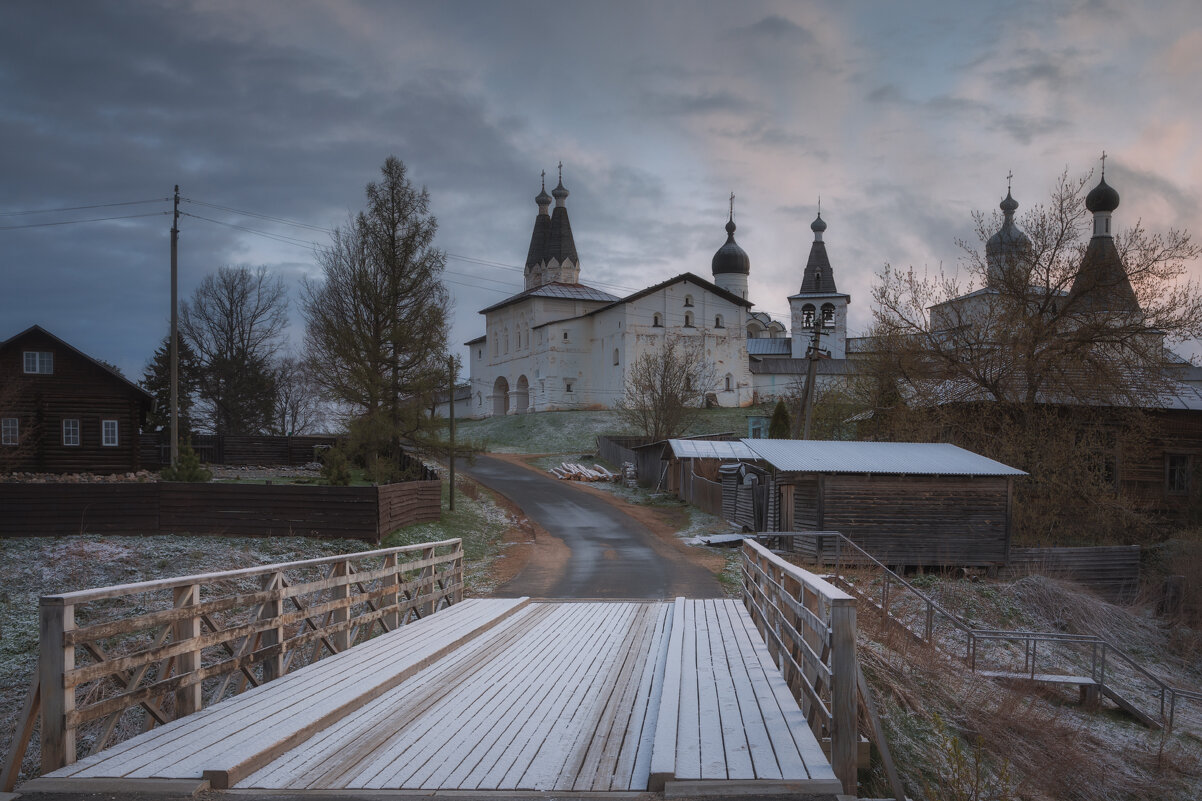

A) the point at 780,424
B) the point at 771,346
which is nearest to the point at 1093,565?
the point at 780,424

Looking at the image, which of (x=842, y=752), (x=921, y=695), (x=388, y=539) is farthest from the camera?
(x=388, y=539)

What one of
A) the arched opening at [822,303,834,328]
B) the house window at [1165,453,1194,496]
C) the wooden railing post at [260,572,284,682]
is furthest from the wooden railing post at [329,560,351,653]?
the arched opening at [822,303,834,328]

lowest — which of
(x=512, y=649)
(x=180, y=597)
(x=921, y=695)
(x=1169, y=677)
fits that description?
(x=1169, y=677)

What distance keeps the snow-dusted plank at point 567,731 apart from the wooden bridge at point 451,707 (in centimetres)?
2

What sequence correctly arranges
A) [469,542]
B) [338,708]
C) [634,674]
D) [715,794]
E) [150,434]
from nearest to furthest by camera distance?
[715,794] → [338,708] → [634,674] → [469,542] → [150,434]

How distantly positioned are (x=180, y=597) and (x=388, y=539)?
55.6ft

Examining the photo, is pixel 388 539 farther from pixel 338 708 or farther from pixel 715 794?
pixel 715 794

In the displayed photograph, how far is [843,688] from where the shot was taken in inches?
218

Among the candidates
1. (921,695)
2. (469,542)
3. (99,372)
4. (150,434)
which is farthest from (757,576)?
(150,434)

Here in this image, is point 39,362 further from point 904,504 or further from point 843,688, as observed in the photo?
point 843,688

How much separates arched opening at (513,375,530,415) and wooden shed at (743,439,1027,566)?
5978cm

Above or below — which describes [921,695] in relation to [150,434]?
below

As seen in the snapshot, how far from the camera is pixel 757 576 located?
11.8m

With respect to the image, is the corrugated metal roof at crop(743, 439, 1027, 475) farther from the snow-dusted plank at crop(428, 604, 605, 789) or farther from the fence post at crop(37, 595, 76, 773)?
the fence post at crop(37, 595, 76, 773)
